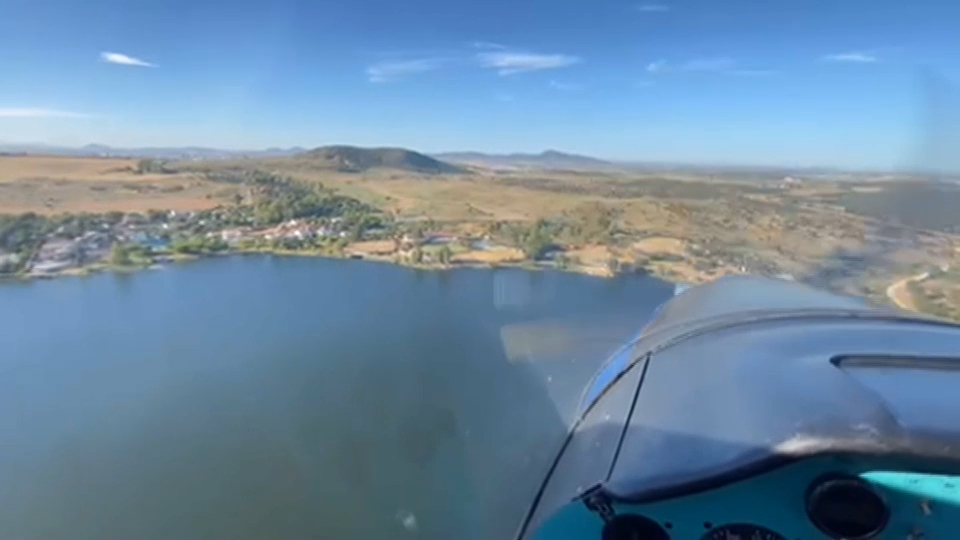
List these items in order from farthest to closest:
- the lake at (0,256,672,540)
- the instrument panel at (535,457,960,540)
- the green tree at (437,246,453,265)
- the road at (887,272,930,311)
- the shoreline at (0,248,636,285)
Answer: the green tree at (437,246,453,265) → the shoreline at (0,248,636,285) → the road at (887,272,930,311) → the lake at (0,256,672,540) → the instrument panel at (535,457,960,540)

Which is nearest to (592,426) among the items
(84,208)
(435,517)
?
(435,517)

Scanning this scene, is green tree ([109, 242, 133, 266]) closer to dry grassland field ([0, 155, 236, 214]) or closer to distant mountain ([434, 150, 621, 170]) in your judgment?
dry grassland field ([0, 155, 236, 214])

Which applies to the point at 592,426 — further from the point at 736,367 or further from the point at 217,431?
the point at 217,431

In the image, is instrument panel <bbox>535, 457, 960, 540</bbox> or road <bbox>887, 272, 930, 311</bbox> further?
road <bbox>887, 272, 930, 311</bbox>

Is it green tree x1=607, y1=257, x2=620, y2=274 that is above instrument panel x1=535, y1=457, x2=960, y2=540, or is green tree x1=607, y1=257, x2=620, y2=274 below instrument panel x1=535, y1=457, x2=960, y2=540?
below

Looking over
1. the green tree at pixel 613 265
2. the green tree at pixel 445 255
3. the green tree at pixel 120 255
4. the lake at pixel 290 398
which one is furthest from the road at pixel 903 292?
the green tree at pixel 120 255

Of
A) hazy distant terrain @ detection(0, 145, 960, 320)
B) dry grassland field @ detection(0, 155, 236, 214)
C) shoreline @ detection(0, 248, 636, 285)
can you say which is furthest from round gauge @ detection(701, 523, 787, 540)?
dry grassland field @ detection(0, 155, 236, 214)
